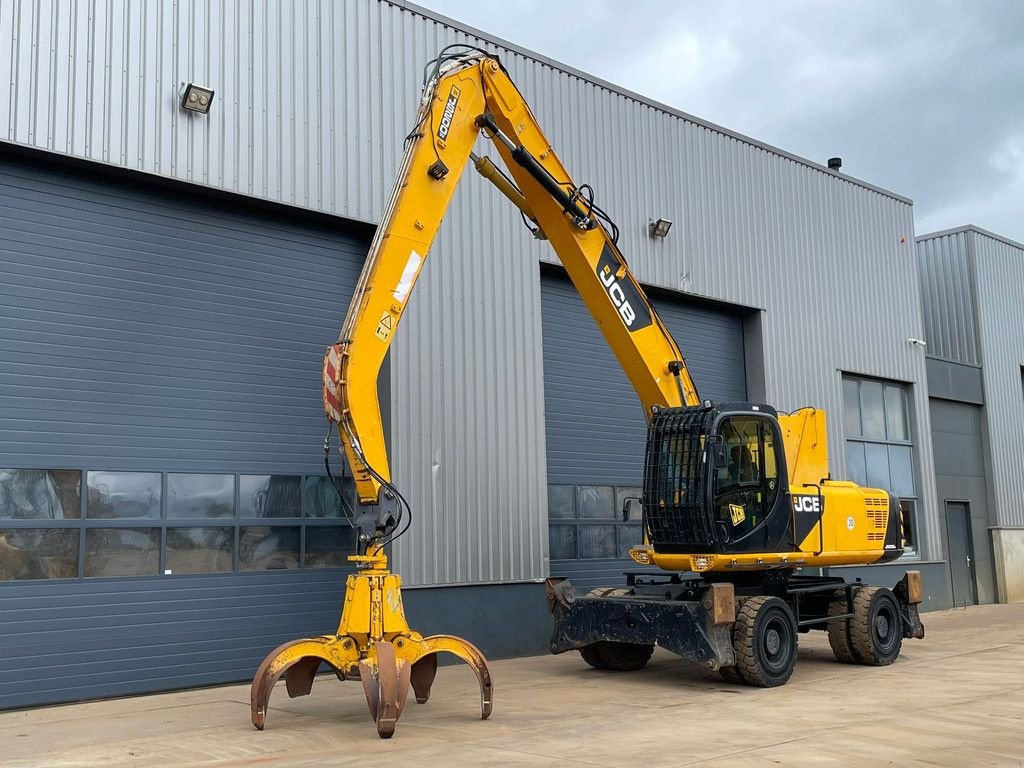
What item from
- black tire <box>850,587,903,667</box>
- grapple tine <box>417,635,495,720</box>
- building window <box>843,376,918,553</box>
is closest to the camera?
grapple tine <box>417,635,495,720</box>

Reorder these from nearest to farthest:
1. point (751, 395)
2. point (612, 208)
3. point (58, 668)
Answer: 1. point (58, 668)
2. point (612, 208)
3. point (751, 395)

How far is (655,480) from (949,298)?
57.3 ft

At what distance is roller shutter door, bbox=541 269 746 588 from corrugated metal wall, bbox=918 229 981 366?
1236 cm

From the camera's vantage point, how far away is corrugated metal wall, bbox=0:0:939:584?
1201 centimetres

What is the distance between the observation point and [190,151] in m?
12.5

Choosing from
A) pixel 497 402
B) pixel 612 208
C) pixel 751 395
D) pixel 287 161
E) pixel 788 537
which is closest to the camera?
pixel 788 537

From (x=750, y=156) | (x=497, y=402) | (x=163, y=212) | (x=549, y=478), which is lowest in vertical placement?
(x=549, y=478)

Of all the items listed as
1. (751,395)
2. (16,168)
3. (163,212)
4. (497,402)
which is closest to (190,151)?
(163,212)

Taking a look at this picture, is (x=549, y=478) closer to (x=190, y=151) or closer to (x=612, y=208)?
(x=612, y=208)

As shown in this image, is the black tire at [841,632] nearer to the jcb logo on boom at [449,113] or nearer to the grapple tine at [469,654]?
the grapple tine at [469,654]

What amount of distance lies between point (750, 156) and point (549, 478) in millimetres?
8351

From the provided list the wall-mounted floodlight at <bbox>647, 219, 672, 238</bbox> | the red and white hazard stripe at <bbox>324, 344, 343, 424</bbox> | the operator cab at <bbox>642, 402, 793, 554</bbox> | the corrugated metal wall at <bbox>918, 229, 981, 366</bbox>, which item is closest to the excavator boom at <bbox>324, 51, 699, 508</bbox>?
the red and white hazard stripe at <bbox>324, 344, 343, 424</bbox>

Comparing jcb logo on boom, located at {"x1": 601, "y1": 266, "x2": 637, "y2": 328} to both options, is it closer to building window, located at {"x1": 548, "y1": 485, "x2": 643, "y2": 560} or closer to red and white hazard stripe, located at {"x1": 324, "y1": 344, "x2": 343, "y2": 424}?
building window, located at {"x1": 548, "y1": 485, "x2": 643, "y2": 560}

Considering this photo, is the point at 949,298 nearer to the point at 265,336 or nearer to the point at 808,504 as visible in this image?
the point at 808,504
